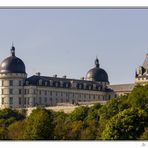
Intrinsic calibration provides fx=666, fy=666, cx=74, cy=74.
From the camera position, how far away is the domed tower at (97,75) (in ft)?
176

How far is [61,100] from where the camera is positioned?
50688 mm

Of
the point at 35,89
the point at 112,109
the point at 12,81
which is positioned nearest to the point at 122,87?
the point at 35,89

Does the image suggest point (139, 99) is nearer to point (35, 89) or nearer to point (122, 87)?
point (35, 89)

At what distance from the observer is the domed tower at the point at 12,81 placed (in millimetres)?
47281

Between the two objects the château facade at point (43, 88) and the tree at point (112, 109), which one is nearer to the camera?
the tree at point (112, 109)

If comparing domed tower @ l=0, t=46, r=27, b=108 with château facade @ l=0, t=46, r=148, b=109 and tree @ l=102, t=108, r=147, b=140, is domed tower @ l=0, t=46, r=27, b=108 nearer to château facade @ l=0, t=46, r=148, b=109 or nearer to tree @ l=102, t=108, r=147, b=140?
château facade @ l=0, t=46, r=148, b=109

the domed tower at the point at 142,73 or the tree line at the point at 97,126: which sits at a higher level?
the domed tower at the point at 142,73

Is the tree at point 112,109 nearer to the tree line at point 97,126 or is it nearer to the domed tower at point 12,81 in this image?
the tree line at point 97,126

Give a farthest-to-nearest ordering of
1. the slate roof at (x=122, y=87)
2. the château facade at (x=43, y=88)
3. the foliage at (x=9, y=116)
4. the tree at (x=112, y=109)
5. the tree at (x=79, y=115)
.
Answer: the slate roof at (x=122, y=87) < the château facade at (x=43, y=88) < the foliage at (x=9, y=116) < the tree at (x=79, y=115) < the tree at (x=112, y=109)

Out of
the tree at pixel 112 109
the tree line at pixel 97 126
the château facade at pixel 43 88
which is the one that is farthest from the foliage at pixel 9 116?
the château facade at pixel 43 88

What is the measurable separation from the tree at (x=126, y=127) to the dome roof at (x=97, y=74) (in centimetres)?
3629

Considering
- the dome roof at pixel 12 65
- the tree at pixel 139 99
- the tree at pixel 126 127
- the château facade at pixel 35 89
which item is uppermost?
the dome roof at pixel 12 65

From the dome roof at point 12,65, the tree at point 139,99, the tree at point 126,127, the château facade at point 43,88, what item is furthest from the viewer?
the château facade at point 43,88

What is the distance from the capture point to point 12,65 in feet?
155
